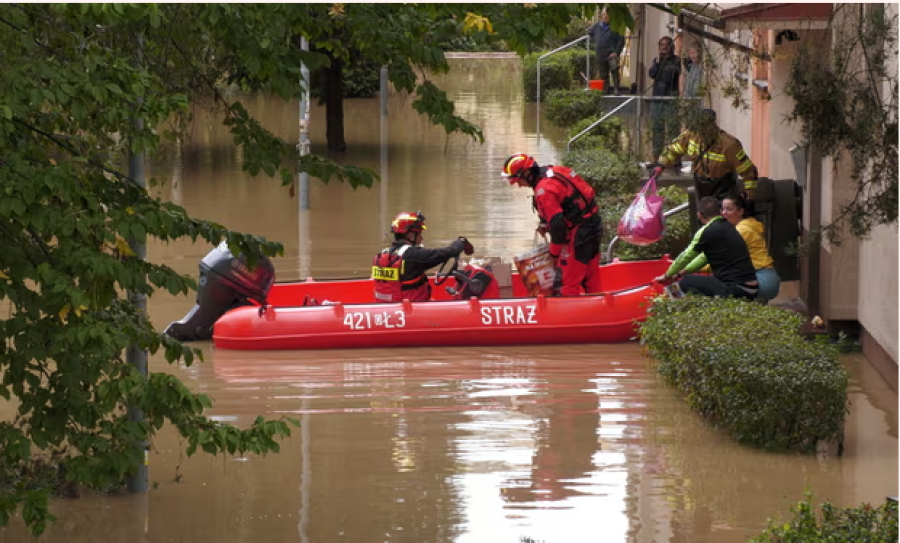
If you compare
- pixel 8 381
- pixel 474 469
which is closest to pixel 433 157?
pixel 474 469

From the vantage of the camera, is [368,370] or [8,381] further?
[368,370]

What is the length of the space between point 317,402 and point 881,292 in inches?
187

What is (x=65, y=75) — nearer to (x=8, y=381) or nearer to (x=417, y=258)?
(x=8, y=381)

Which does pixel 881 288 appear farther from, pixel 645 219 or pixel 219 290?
pixel 219 290

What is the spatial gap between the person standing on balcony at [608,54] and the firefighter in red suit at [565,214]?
1651 centimetres

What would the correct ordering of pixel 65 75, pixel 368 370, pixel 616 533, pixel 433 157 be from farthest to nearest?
pixel 433 157, pixel 368 370, pixel 616 533, pixel 65 75

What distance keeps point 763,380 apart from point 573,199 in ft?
14.8

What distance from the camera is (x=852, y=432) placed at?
10.3 metres

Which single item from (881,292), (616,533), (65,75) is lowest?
(616,533)

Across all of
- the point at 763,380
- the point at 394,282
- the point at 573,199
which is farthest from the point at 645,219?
the point at 763,380

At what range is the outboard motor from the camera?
13391 millimetres

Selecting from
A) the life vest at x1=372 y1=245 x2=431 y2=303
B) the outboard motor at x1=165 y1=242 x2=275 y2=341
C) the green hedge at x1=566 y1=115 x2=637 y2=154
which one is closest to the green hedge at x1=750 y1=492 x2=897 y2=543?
the life vest at x1=372 y1=245 x2=431 y2=303

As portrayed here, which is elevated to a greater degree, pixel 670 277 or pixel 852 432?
pixel 670 277

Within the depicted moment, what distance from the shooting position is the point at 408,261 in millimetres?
13273
